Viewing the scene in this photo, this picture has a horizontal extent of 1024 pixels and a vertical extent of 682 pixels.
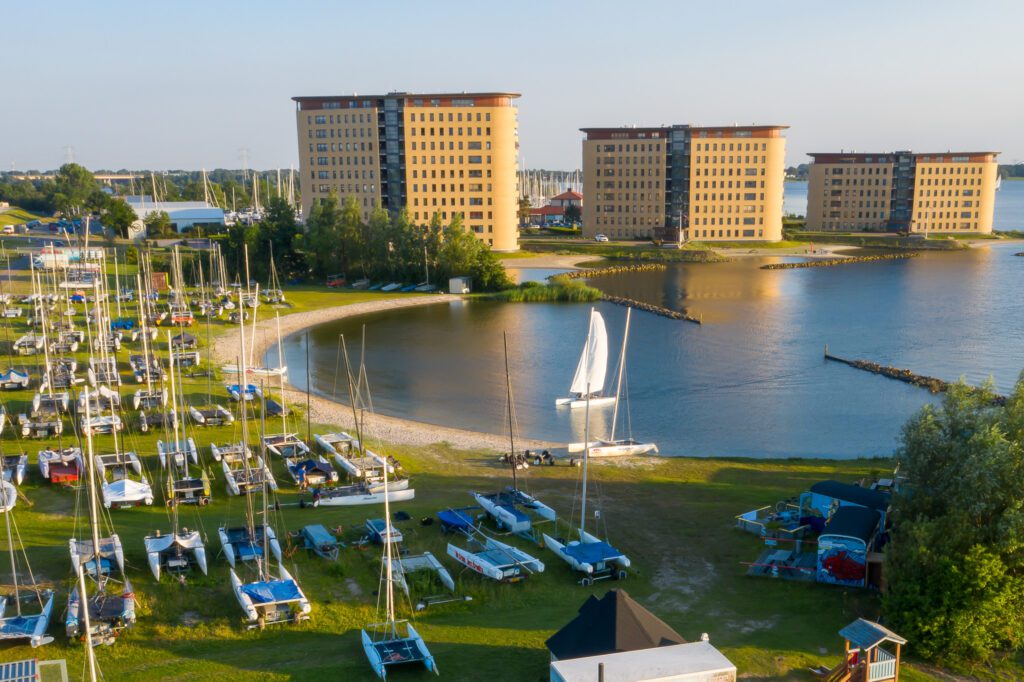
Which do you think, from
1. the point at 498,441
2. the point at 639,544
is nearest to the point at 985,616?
the point at 639,544

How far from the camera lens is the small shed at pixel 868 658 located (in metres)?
14.3

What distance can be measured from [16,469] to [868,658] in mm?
23081

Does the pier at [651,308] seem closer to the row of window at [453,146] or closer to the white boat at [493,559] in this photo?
the row of window at [453,146]

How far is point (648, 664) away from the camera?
44.0 ft

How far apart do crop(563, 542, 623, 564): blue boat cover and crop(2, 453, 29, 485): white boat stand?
52.2 feet

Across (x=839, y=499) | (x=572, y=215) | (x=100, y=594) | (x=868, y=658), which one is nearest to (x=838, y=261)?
(x=572, y=215)

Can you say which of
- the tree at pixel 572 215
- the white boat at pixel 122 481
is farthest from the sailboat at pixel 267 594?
the tree at pixel 572 215

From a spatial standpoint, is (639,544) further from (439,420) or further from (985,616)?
(439,420)

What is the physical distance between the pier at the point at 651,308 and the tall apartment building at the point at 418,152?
2788 cm

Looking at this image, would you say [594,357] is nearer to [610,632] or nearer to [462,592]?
[462,592]

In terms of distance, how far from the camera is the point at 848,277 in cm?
8856

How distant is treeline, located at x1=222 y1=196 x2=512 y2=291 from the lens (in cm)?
7744

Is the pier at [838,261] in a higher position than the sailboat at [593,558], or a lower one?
higher

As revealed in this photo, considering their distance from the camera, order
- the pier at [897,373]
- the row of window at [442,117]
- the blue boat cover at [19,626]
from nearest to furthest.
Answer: the blue boat cover at [19,626], the pier at [897,373], the row of window at [442,117]
